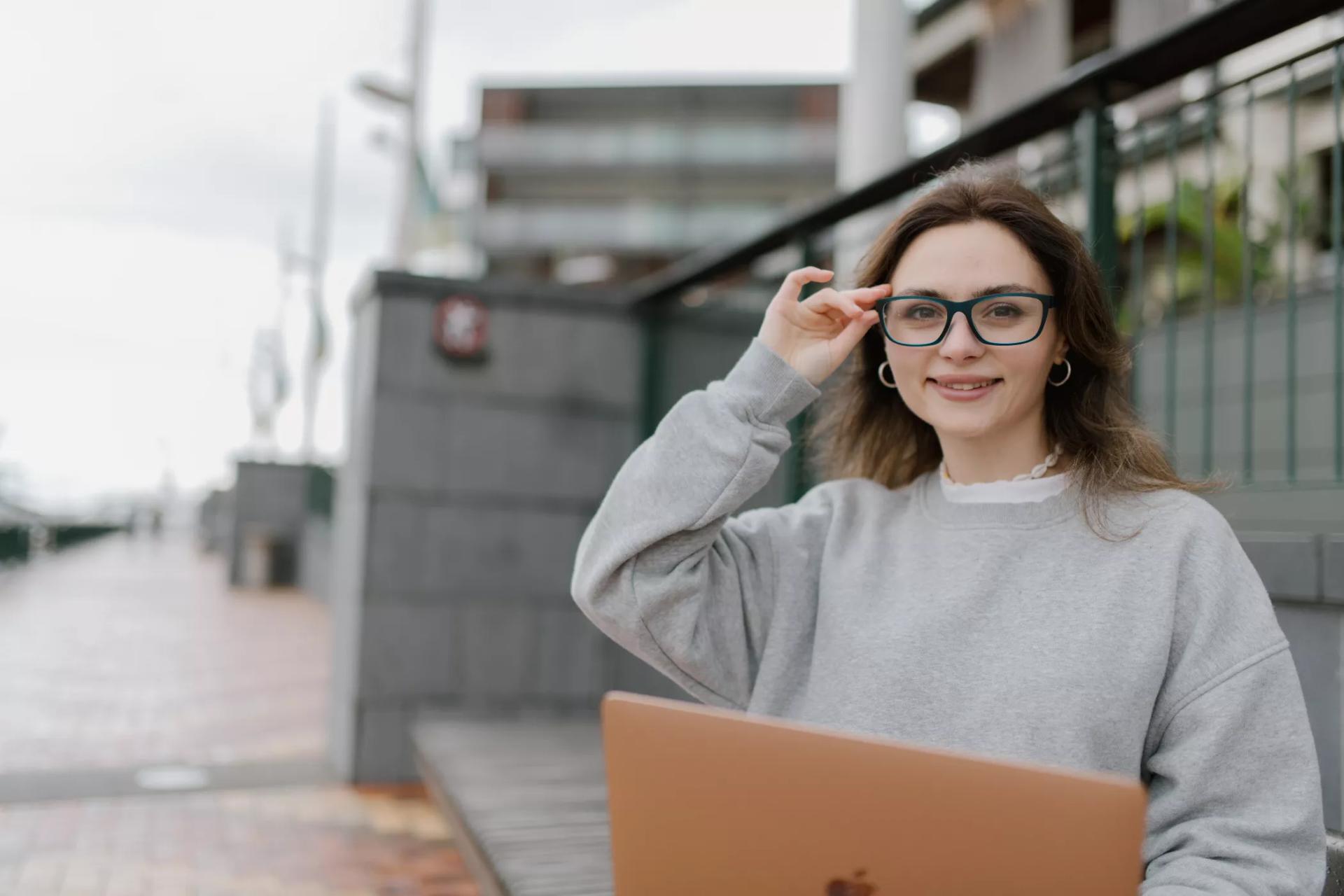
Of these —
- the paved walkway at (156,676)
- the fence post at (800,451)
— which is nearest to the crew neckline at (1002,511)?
the fence post at (800,451)

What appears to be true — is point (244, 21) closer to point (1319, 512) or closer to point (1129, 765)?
point (1319, 512)

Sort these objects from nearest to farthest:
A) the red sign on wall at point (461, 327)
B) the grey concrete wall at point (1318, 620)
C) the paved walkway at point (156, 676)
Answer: the grey concrete wall at point (1318, 620) → the red sign on wall at point (461, 327) → the paved walkway at point (156, 676)

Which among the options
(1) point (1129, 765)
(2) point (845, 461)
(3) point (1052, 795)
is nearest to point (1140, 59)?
(2) point (845, 461)

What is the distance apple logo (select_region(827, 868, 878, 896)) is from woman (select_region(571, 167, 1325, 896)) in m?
0.39

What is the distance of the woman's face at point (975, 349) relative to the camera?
1.33 meters

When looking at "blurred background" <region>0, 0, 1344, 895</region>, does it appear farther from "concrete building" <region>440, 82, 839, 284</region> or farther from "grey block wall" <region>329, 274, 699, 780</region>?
"concrete building" <region>440, 82, 839, 284</region>

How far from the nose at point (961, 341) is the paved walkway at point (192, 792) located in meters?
2.52

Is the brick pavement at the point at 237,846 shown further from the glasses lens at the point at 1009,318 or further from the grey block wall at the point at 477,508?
the glasses lens at the point at 1009,318

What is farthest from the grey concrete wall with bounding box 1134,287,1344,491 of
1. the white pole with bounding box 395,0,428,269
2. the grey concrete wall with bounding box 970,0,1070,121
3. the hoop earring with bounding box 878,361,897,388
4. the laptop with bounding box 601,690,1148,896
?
the white pole with bounding box 395,0,428,269

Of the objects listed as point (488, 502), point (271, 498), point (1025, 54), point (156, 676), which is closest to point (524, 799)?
point (488, 502)

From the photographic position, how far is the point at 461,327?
4.40 metres

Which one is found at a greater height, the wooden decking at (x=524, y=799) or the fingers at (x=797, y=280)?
the fingers at (x=797, y=280)

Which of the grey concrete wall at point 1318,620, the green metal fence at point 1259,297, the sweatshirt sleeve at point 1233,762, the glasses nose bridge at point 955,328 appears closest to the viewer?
the sweatshirt sleeve at point 1233,762

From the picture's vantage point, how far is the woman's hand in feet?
4.69
